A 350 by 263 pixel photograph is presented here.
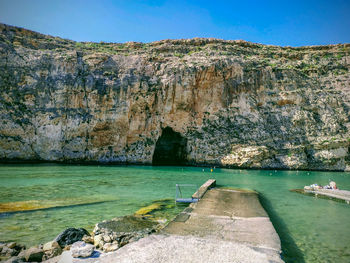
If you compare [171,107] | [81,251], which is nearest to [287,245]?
[81,251]

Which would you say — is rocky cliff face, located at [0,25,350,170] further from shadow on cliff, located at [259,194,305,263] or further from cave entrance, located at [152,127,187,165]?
shadow on cliff, located at [259,194,305,263]

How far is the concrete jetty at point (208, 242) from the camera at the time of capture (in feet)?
12.0

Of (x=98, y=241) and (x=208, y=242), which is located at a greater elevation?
(x=208, y=242)

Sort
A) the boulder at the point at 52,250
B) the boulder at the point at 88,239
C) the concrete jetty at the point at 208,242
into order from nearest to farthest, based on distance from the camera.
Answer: the concrete jetty at the point at 208,242 < the boulder at the point at 52,250 < the boulder at the point at 88,239

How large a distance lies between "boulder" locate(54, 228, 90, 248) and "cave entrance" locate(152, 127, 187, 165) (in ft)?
113

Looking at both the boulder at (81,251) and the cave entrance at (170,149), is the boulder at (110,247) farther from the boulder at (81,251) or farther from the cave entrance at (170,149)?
the cave entrance at (170,149)

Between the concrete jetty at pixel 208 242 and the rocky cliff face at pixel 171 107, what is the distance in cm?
3057

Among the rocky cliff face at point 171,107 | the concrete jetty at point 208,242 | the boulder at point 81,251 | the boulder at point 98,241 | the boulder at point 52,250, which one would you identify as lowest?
the boulder at point 52,250

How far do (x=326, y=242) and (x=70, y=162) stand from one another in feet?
120

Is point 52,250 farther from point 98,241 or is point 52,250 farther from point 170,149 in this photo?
point 170,149

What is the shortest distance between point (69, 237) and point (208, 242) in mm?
3193

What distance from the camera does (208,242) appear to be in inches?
172

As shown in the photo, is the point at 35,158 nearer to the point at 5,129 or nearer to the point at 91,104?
the point at 5,129

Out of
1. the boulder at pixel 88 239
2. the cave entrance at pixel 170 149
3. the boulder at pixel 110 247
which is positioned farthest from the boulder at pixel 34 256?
Result: the cave entrance at pixel 170 149
